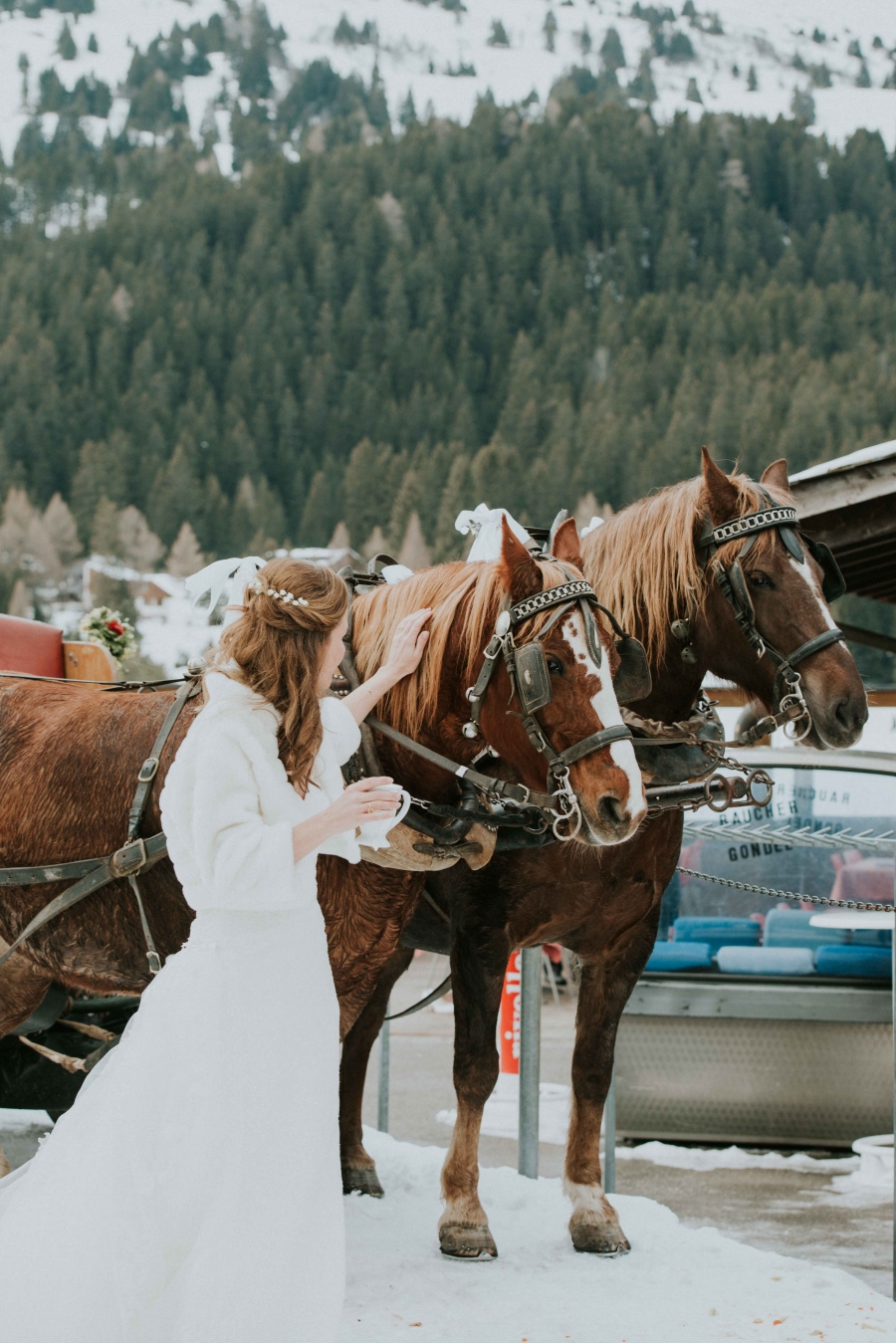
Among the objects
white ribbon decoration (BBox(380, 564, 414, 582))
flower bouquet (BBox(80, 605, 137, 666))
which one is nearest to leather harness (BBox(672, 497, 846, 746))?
white ribbon decoration (BBox(380, 564, 414, 582))

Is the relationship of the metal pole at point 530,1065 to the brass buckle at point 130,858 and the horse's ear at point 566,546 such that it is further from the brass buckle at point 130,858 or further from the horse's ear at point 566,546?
the brass buckle at point 130,858

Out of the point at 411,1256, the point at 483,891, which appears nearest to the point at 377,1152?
the point at 411,1256

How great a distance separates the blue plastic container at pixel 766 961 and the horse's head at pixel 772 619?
3277mm

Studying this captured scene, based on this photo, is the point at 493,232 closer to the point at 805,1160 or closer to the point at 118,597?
the point at 118,597

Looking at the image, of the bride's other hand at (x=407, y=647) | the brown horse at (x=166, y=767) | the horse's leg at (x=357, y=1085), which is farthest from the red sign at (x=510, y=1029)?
the bride's other hand at (x=407, y=647)

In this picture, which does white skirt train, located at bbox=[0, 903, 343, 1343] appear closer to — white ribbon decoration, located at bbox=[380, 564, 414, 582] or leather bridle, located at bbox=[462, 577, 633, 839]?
leather bridle, located at bbox=[462, 577, 633, 839]

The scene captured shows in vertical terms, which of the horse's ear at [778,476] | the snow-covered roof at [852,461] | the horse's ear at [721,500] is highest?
the snow-covered roof at [852,461]

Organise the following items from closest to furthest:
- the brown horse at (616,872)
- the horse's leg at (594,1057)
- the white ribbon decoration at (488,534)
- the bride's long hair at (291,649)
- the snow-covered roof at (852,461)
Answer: the bride's long hair at (291,649) → the brown horse at (616,872) → the white ribbon decoration at (488,534) → the horse's leg at (594,1057) → the snow-covered roof at (852,461)

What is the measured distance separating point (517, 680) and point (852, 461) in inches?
106

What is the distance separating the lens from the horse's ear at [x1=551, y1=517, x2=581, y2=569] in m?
3.55

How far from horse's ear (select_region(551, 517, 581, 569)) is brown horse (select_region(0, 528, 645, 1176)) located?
29 centimetres

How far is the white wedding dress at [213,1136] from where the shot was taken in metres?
2.21

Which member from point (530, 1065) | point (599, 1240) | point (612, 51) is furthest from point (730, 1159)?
point (612, 51)

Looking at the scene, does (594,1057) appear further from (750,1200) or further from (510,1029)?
(510,1029)
